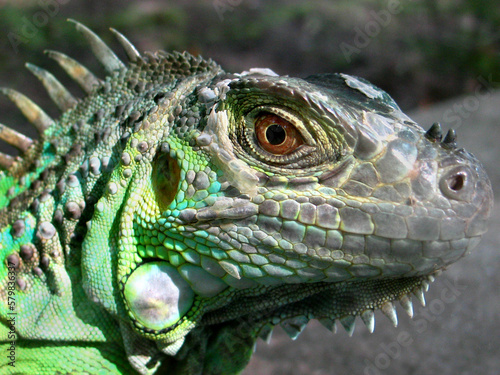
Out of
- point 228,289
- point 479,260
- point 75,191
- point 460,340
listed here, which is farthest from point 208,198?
point 479,260

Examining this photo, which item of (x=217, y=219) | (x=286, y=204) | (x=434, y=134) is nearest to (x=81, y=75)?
(x=217, y=219)

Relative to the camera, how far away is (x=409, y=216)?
217cm

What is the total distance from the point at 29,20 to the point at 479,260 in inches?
526

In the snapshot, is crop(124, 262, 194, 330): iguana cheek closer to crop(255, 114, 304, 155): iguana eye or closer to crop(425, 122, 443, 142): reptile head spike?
crop(255, 114, 304, 155): iguana eye

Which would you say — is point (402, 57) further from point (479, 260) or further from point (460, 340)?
point (460, 340)

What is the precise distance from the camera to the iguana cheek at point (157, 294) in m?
2.49

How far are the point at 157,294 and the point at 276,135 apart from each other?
974 millimetres

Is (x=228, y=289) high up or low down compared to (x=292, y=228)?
down

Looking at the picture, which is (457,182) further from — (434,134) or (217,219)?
(217,219)

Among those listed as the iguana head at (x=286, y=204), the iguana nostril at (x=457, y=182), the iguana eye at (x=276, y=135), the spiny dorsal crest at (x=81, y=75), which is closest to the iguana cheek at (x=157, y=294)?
the iguana head at (x=286, y=204)

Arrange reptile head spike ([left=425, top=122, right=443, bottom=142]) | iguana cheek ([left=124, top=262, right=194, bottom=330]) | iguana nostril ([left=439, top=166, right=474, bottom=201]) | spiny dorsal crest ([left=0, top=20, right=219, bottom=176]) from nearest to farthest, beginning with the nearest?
1. iguana nostril ([left=439, top=166, right=474, bottom=201])
2. reptile head spike ([left=425, top=122, right=443, bottom=142])
3. iguana cheek ([left=124, top=262, right=194, bottom=330])
4. spiny dorsal crest ([left=0, top=20, right=219, bottom=176])

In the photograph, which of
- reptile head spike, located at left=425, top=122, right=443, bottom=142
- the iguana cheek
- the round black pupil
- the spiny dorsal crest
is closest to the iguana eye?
the round black pupil

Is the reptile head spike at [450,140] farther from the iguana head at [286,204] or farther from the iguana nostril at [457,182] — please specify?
the iguana nostril at [457,182]

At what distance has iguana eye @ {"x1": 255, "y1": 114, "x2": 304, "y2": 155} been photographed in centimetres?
233
